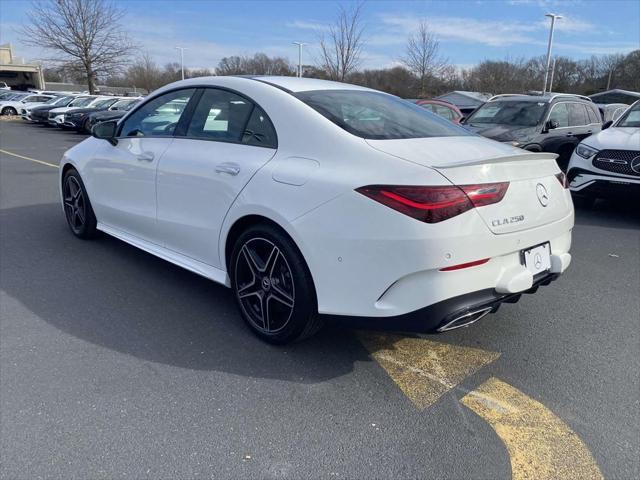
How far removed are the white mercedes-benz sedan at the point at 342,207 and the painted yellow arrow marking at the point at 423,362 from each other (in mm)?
412

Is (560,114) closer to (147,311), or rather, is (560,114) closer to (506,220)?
(506,220)

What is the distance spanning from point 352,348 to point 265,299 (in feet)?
2.04

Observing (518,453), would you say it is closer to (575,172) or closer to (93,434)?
(93,434)

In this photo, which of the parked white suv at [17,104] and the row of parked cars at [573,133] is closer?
the row of parked cars at [573,133]

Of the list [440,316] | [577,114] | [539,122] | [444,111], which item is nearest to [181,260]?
[440,316]

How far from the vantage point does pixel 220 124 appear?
11.4ft

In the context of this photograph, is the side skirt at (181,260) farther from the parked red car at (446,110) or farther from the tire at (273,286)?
the parked red car at (446,110)

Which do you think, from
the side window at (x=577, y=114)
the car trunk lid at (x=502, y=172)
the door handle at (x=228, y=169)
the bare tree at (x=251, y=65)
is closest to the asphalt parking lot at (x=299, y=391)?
the car trunk lid at (x=502, y=172)

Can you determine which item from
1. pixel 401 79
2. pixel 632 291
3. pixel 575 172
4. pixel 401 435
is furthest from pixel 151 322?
pixel 401 79

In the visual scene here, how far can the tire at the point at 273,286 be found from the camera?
9.16 ft

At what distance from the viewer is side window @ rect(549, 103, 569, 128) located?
8.63 meters

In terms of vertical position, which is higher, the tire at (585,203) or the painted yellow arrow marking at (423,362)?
the tire at (585,203)

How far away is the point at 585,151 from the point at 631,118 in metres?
1.46

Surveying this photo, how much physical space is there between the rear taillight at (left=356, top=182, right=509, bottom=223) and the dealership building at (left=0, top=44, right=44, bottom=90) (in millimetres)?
82401
